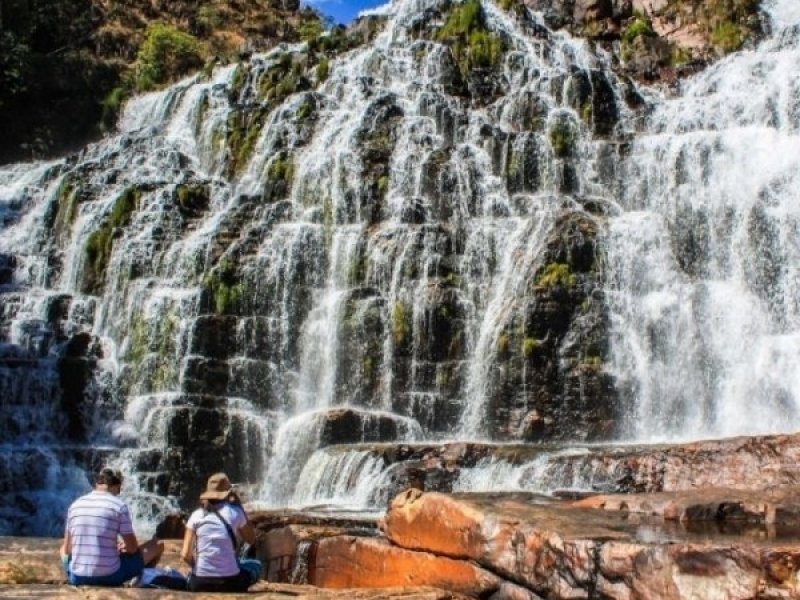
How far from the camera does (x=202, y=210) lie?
35281 mm

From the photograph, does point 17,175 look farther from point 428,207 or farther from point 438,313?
point 438,313

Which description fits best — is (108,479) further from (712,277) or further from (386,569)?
(712,277)

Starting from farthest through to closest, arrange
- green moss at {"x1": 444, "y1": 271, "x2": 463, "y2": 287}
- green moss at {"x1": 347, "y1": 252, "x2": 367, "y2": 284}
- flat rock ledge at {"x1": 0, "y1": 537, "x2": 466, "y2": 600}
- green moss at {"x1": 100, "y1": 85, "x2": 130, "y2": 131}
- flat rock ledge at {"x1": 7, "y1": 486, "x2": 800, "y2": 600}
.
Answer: green moss at {"x1": 100, "y1": 85, "x2": 130, "y2": 131} < green moss at {"x1": 347, "y1": 252, "x2": 367, "y2": 284} < green moss at {"x1": 444, "y1": 271, "x2": 463, "y2": 287} < flat rock ledge at {"x1": 0, "y1": 537, "x2": 466, "y2": 600} < flat rock ledge at {"x1": 7, "y1": 486, "x2": 800, "y2": 600}

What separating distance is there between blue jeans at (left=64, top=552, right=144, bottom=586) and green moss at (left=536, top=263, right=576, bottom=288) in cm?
1945

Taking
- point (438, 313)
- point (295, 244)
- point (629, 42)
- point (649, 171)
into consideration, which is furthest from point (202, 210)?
point (629, 42)

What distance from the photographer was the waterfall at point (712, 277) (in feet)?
81.6

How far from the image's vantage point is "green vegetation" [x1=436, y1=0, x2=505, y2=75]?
42438mm

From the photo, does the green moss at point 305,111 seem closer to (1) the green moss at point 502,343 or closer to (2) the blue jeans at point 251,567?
(1) the green moss at point 502,343

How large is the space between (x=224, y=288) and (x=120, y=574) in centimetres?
2140

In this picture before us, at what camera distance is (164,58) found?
60.1 meters

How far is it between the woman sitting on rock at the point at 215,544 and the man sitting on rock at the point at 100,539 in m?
0.67

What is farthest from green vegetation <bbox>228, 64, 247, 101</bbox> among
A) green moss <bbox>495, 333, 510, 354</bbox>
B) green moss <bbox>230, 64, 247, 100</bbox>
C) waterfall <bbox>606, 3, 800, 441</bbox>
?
green moss <bbox>495, 333, 510, 354</bbox>

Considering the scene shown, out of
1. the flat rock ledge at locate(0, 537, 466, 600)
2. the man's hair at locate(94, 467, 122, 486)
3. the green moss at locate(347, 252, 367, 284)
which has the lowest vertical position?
the flat rock ledge at locate(0, 537, 466, 600)

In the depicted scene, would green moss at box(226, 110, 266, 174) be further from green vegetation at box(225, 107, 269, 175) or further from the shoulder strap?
the shoulder strap
